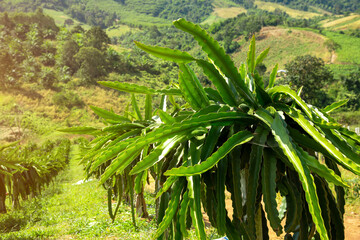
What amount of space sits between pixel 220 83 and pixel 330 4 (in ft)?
633

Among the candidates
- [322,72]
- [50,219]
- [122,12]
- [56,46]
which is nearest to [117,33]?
[122,12]

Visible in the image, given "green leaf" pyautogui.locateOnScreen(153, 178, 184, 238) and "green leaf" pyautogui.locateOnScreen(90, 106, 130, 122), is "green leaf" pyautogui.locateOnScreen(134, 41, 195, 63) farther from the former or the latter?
"green leaf" pyautogui.locateOnScreen(90, 106, 130, 122)

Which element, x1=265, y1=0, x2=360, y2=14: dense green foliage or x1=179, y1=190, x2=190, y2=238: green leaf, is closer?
x1=179, y1=190, x2=190, y2=238: green leaf

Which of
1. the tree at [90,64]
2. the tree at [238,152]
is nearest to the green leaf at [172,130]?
the tree at [238,152]

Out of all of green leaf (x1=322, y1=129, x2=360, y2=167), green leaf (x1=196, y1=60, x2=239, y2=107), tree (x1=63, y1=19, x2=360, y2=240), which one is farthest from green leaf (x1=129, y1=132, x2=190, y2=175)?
green leaf (x1=322, y1=129, x2=360, y2=167)

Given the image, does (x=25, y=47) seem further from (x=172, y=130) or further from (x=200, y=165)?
(x=200, y=165)

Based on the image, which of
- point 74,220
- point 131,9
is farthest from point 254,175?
point 131,9

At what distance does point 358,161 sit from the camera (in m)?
1.08

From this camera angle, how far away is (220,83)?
129cm

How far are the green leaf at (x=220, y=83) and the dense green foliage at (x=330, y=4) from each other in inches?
6799

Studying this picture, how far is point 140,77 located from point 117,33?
66.1 m

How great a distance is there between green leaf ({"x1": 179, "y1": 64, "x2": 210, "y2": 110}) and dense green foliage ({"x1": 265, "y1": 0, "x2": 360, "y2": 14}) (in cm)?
17267

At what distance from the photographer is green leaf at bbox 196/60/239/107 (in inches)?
49.7

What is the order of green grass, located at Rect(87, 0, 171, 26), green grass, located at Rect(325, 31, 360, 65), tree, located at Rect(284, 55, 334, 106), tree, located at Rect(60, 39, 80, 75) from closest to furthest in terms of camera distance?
tree, located at Rect(284, 55, 334, 106), tree, located at Rect(60, 39, 80, 75), green grass, located at Rect(325, 31, 360, 65), green grass, located at Rect(87, 0, 171, 26)
